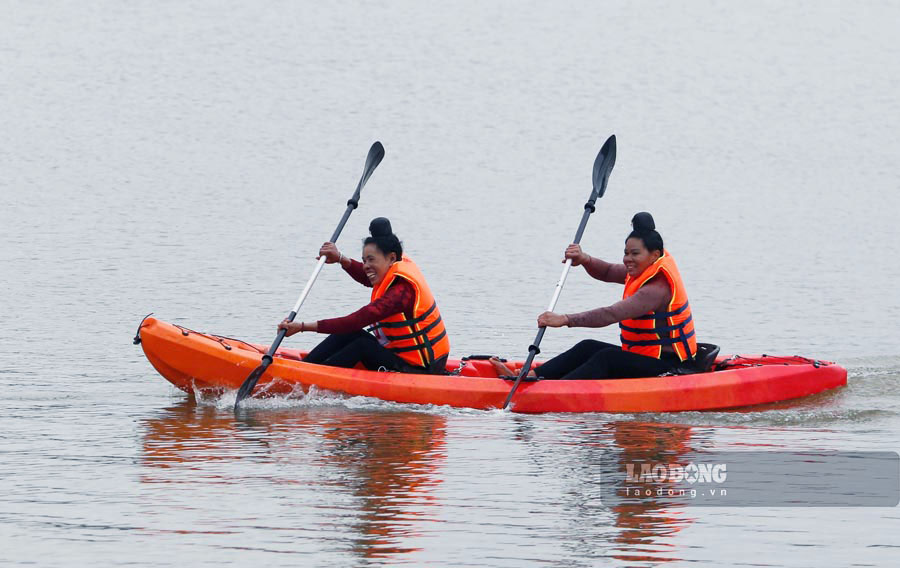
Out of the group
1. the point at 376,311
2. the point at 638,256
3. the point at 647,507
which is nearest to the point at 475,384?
the point at 376,311

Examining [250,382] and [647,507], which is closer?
[647,507]

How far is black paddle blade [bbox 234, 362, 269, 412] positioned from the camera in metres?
10.1

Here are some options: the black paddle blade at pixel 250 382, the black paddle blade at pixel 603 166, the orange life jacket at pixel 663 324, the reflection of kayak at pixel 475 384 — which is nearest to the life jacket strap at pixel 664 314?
the orange life jacket at pixel 663 324

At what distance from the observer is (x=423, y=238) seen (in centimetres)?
2012

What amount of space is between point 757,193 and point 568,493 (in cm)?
1794

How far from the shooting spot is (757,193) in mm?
24781

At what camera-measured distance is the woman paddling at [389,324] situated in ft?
32.6

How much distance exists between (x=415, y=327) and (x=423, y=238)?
10.1 m

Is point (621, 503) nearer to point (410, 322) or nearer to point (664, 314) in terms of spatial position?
point (664, 314)

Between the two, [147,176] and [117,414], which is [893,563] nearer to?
[117,414]

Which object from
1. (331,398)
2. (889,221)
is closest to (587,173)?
(889,221)

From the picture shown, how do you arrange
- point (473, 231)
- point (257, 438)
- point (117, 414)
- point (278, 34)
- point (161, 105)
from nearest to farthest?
point (257, 438), point (117, 414), point (473, 231), point (161, 105), point (278, 34)

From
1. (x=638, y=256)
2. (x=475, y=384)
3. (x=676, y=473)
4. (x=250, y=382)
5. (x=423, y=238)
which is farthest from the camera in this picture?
(x=423, y=238)

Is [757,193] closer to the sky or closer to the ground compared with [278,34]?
closer to the ground
